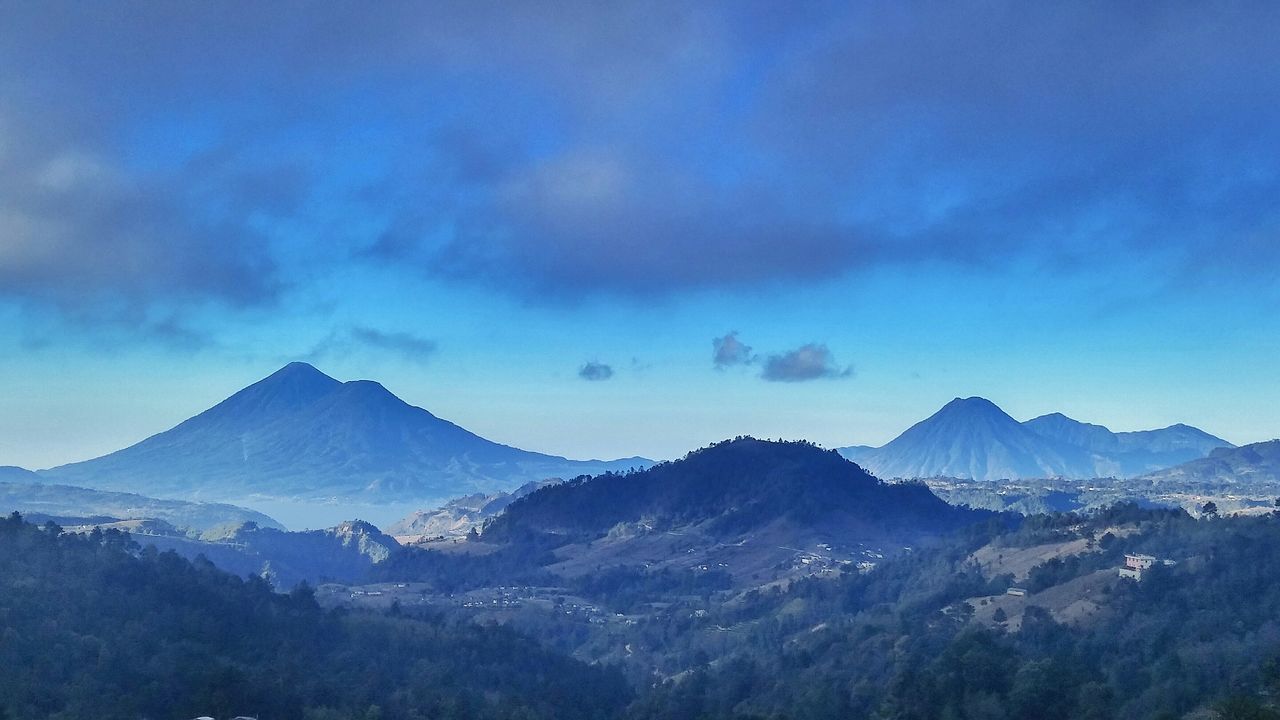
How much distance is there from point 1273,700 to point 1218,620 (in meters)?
35.9

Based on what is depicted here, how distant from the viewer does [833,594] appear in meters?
155

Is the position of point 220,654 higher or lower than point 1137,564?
lower

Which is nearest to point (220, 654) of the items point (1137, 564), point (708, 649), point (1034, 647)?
point (708, 649)

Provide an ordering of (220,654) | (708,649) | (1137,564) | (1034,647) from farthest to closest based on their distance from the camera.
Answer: (708,649), (1137,564), (1034,647), (220,654)

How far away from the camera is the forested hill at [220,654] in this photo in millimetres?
72750

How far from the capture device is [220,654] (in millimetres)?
87250

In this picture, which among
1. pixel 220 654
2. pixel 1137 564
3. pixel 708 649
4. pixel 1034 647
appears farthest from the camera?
pixel 708 649

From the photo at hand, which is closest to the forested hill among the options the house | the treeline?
the treeline

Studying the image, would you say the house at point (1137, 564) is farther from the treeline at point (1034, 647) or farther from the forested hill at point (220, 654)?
the forested hill at point (220, 654)

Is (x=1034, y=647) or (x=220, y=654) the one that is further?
(x=1034, y=647)

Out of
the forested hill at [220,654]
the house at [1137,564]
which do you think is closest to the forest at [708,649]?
the forested hill at [220,654]

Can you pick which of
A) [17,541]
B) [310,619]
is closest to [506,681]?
[310,619]

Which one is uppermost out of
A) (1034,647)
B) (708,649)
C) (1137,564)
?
(1137,564)

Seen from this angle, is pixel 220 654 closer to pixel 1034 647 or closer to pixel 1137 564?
pixel 1034 647
